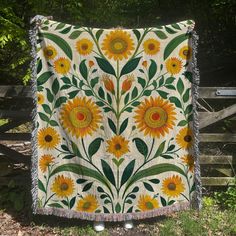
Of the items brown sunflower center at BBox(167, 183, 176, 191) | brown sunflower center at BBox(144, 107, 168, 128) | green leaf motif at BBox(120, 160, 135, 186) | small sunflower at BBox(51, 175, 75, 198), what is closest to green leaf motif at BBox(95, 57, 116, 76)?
brown sunflower center at BBox(144, 107, 168, 128)

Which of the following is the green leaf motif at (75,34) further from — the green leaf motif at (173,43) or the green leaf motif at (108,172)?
the green leaf motif at (108,172)

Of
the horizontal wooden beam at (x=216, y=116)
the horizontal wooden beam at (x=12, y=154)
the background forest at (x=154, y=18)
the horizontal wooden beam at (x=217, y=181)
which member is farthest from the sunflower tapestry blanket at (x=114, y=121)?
the background forest at (x=154, y=18)

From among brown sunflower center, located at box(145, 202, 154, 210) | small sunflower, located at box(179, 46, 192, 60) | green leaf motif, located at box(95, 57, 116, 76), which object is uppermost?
small sunflower, located at box(179, 46, 192, 60)

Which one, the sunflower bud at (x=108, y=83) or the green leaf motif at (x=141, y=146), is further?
the green leaf motif at (x=141, y=146)

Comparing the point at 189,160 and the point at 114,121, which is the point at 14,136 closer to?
the point at 114,121

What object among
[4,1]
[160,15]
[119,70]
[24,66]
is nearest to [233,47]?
[160,15]

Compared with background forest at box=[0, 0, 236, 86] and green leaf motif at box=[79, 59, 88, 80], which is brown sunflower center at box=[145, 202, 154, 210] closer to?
green leaf motif at box=[79, 59, 88, 80]

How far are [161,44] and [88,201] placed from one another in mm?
1700

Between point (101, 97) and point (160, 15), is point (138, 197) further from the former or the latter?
point (160, 15)

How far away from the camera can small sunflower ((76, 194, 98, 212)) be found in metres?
4.68

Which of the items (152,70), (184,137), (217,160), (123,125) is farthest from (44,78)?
(217,160)

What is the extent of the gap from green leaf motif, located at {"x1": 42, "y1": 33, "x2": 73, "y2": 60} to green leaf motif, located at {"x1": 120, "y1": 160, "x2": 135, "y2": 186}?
3.97ft

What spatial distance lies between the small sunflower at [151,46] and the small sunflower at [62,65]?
751 millimetres

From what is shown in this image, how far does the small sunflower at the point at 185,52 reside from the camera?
14.7ft
